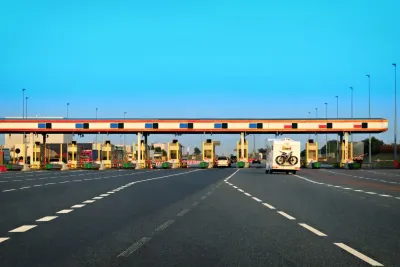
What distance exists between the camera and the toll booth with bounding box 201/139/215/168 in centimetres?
7594

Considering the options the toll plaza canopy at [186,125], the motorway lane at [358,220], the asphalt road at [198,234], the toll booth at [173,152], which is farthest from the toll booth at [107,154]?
the asphalt road at [198,234]

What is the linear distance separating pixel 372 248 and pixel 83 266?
13.7 feet

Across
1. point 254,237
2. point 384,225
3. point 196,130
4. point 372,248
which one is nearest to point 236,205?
point 384,225

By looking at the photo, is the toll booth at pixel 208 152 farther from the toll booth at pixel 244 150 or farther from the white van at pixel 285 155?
the white van at pixel 285 155

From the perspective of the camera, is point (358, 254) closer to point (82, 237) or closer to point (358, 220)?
point (82, 237)

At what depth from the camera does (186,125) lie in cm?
7312

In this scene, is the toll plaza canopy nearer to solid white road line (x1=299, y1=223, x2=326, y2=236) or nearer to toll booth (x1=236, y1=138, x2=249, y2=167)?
toll booth (x1=236, y1=138, x2=249, y2=167)

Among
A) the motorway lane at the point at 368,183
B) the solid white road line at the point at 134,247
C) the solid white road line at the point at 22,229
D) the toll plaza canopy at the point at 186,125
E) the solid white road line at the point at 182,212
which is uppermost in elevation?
the toll plaza canopy at the point at 186,125

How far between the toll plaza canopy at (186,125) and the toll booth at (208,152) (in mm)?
2815

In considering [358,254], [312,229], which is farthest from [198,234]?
[358,254]

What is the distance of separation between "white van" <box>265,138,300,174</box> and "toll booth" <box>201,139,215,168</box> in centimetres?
2662

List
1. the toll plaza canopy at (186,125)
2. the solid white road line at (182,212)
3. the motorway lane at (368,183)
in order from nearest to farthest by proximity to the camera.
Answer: the solid white road line at (182,212)
the motorway lane at (368,183)
the toll plaza canopy at (186,125)

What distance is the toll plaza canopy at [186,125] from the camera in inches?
2859

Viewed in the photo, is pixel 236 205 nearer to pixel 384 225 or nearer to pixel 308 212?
pixel 308 212
